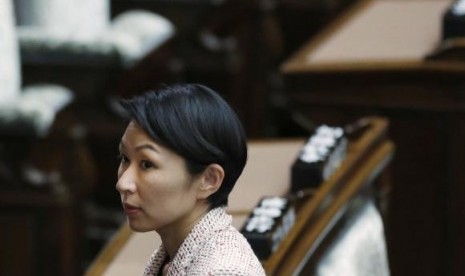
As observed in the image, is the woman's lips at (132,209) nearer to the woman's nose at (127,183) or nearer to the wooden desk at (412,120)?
the woman's nose at (127,183)

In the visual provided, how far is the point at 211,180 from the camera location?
1822 mm

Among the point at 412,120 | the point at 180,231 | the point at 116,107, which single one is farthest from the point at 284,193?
the point at 116,107

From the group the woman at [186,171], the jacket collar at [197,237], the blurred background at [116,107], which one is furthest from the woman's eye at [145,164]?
the blurred background at [116,107]

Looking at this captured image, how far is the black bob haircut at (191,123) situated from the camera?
1.77m

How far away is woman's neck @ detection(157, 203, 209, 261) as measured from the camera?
1.84 metres

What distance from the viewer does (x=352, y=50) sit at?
3.91 metres

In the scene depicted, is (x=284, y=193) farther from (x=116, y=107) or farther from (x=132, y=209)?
(x=116, y=107)

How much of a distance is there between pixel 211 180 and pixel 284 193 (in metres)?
0.91

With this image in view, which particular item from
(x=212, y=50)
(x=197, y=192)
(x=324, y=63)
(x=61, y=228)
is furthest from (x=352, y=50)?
(x=197, y=192)

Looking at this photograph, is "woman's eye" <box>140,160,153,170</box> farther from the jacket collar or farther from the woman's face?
the jacket collar

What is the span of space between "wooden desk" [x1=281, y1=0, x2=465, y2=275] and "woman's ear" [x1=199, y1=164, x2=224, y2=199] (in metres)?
1.77

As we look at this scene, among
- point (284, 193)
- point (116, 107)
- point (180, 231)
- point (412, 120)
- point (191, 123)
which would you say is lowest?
point (116, 107)

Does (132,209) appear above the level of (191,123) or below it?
below

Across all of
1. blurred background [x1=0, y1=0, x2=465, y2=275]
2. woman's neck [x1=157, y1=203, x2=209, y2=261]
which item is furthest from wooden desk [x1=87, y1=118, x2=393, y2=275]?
blurred background [x1=0, y1=0, x2=465, y2=275]
